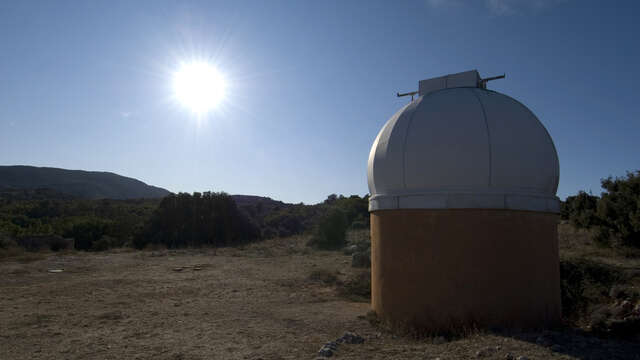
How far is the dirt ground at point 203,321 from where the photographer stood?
19.0 feet

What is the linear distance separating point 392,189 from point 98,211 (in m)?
41.5

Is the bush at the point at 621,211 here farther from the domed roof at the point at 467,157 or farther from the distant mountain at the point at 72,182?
the distant mountain at the point at 72,182

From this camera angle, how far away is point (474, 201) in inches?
265

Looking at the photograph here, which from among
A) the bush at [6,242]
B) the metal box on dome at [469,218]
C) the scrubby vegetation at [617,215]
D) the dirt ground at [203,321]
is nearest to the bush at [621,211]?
the scrubby vegetation at [617,215]

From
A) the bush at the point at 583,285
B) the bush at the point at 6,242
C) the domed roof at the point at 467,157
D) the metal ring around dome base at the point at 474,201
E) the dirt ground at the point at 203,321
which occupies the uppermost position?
the domed roof at the point at 467,157

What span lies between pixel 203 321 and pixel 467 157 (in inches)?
229

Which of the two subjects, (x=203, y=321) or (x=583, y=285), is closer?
(x=203, y=321)

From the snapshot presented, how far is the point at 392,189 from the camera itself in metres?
7.52

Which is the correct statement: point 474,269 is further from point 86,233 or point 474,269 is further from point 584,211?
point 86,233

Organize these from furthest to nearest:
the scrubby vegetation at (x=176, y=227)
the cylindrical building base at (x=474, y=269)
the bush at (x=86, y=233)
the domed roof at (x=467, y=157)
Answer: the bush at (x=86, y=233) → the scrubby vegetation at (x=176, y=227) → the domed roof at (x=467, y=157) → the cylindrical building base at (x=474, y=269)

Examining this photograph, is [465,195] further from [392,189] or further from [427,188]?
[392,189]

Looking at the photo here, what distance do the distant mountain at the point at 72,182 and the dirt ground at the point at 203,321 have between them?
201ft

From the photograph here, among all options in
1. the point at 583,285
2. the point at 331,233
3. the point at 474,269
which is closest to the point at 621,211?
the point at 583,285

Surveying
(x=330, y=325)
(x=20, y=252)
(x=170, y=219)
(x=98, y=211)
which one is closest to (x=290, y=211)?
(x=170, y=219)
